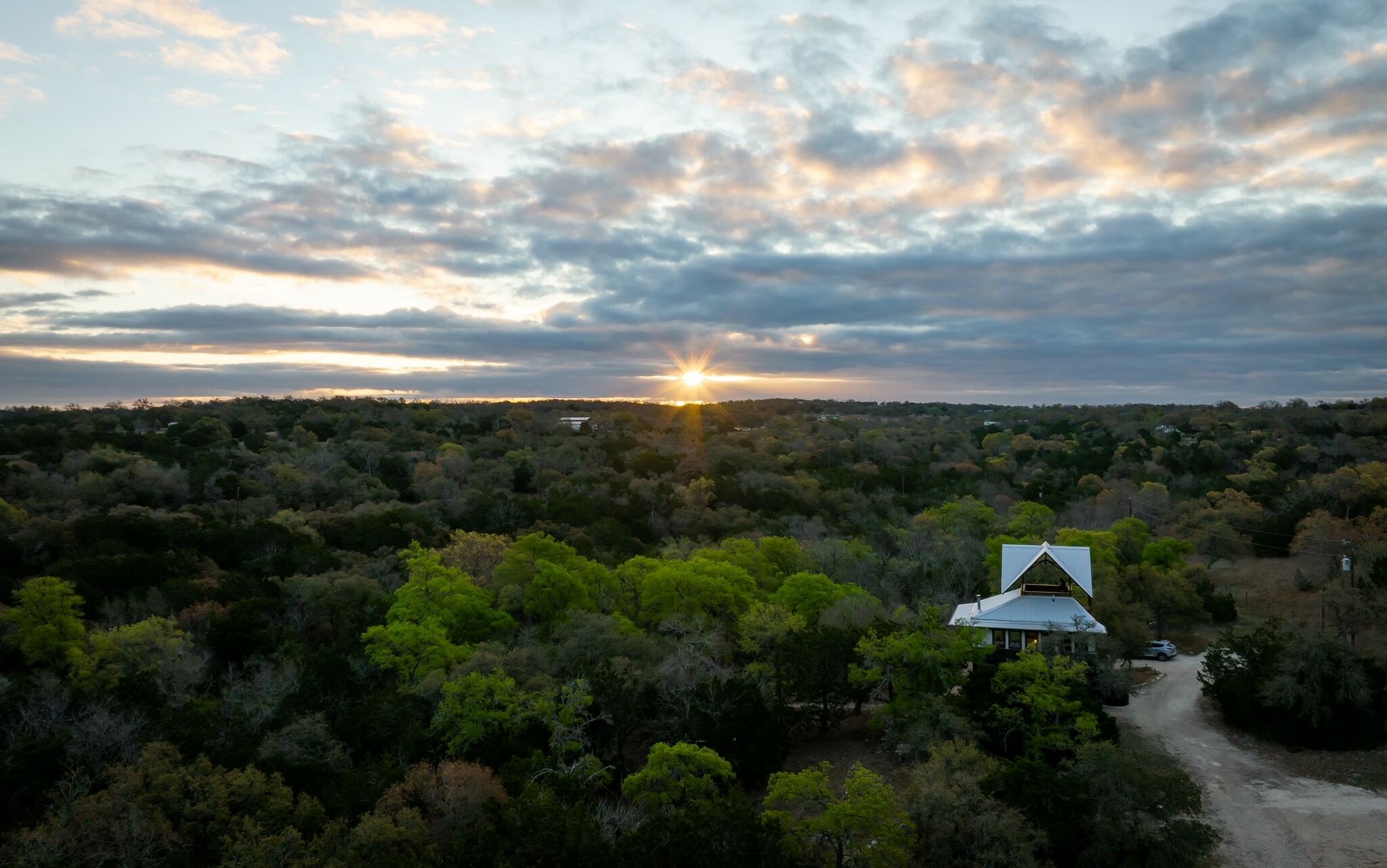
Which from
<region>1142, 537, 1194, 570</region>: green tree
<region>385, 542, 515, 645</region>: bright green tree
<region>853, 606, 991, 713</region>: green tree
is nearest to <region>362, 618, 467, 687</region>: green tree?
<region>385, 542, 515, 645</region>: bright green tree

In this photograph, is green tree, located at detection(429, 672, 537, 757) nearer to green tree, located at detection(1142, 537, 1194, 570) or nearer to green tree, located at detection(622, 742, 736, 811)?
green tree, located at detection(622, 742, 736, 811)

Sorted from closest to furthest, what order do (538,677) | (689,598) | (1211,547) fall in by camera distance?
(538,677) < (689,598) < (1211,547)

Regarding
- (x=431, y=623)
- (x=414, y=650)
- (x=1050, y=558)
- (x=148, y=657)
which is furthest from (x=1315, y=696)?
(x=148, y=657)

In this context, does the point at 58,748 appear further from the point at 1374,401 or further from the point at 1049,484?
the point at 1374,401

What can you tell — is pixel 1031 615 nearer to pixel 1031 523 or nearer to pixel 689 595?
pixel 689 595

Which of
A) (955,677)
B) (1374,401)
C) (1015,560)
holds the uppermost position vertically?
(1374,401)

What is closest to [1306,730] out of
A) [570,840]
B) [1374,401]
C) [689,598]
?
[689,598]
